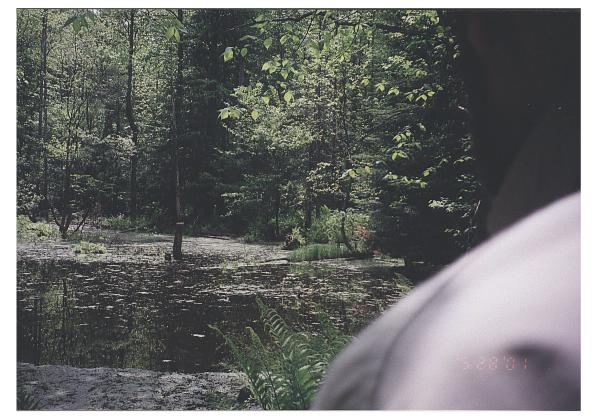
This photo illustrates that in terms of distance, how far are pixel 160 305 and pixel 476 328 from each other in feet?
5.94

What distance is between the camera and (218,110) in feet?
11.2

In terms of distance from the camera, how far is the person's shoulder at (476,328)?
96.0 inches

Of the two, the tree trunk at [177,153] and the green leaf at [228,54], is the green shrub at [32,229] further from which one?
the green leaf at [228,54]

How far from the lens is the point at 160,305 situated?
3266 millimetres

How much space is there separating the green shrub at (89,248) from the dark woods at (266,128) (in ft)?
0.44

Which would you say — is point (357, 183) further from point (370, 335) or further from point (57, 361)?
point (57, 361)

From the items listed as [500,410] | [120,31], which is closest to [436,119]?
[500,410]

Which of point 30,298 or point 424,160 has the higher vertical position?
point 424,160

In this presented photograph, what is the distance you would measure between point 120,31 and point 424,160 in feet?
6.62

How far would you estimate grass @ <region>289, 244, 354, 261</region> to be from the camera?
10.9 feet

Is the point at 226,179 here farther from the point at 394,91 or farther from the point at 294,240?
the point at 394,91
